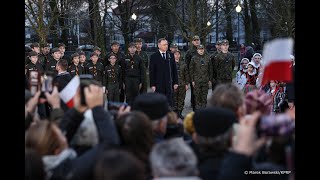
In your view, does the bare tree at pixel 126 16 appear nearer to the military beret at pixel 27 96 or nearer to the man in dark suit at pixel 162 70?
the man in dark suit at pixel 162 70

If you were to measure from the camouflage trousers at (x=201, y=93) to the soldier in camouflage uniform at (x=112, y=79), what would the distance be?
176 cm

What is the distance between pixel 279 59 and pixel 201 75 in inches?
329

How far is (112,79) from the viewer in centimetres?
1123

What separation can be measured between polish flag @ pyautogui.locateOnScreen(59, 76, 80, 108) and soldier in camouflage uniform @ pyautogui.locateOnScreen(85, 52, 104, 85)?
7079mm

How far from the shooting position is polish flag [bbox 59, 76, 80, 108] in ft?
12.6

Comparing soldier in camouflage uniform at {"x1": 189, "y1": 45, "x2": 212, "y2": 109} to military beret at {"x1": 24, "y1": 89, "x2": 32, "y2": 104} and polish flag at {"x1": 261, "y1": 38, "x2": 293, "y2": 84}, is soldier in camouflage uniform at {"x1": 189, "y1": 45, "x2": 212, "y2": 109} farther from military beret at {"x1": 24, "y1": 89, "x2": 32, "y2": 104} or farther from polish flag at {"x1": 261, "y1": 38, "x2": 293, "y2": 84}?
polish flag at {"x1": 261, "y1": 38, "x2": 293, "y2": 84}

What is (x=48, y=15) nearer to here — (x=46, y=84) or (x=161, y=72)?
(x=161, y=72)

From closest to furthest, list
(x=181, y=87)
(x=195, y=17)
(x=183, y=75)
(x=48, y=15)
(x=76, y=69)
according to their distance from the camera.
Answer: (x=76, y=69)
(x=181, y=87)
(x=183, y=75)
(x=48, y=15)
(x=195, y=17)

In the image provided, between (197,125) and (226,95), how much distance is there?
0.54 meters

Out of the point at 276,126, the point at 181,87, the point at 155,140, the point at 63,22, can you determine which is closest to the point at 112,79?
the point at 181,87

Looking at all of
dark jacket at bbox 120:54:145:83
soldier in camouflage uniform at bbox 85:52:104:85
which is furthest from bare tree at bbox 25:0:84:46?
dark jacket at bbox 120:54:145:83

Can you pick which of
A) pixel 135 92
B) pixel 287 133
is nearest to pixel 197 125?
pixel 287 133
